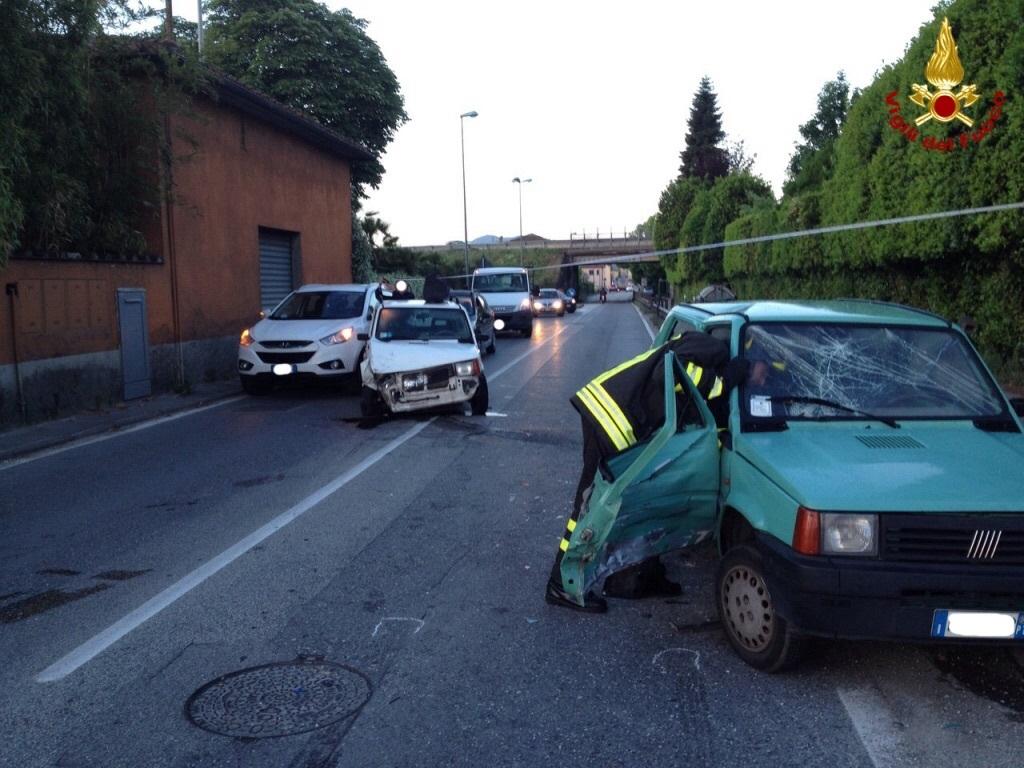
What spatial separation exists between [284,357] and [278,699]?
447 inches

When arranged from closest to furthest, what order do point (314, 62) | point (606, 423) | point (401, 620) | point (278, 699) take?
point (278, 699) < point (606, 423) < point (401, 620) < point (314, 62)

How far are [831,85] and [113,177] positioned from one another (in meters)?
52.9

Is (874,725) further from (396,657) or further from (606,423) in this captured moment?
(396,657)

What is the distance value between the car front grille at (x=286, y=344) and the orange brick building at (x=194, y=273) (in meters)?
2.25

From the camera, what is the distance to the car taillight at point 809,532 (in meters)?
4.05

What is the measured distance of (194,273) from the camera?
727 inches

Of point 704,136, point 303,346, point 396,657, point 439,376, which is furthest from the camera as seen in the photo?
point 704,136

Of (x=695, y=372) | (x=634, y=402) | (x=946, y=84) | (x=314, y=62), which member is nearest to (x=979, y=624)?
(x=634, y=402)

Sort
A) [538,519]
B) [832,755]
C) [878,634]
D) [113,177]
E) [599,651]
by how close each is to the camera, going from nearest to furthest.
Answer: [832,755]
[878,634]
[599,651]
[538,519]
[113,177]

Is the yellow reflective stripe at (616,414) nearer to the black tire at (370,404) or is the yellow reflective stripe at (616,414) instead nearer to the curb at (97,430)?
the black tire at (370,404)

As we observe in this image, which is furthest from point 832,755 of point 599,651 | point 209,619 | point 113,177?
point 113,177

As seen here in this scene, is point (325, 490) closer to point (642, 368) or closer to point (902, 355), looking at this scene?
point (642, 368)

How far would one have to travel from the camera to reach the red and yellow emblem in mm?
12883

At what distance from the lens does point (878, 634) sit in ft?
13.2
